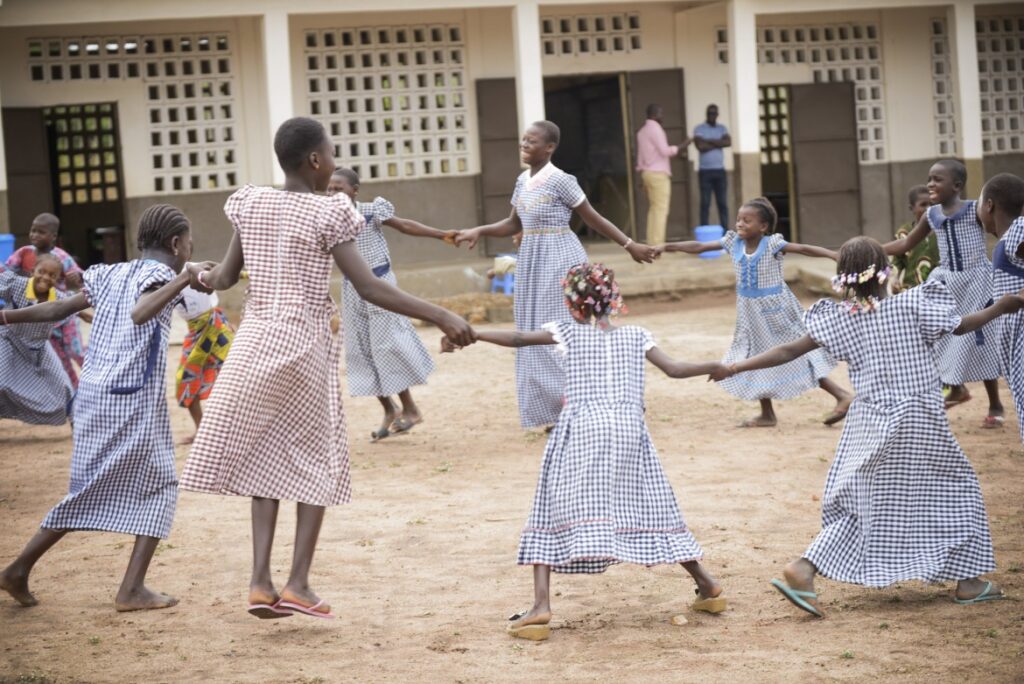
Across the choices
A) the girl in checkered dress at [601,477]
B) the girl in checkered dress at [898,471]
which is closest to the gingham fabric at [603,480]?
the girl in checkered dress at [601,477]

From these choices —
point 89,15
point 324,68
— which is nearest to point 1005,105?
point 324,68

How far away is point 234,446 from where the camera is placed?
4.70m

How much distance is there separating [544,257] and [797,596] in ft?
12.8

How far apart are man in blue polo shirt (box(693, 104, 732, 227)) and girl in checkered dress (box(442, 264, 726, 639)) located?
496 inches

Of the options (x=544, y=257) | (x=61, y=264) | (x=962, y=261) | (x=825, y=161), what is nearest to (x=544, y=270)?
(x=544, y=257)

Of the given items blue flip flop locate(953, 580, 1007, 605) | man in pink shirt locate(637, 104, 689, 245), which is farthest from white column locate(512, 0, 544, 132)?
blue flip flop locate(953, 580, 1007, 605)

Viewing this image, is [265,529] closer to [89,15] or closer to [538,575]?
[538,575]

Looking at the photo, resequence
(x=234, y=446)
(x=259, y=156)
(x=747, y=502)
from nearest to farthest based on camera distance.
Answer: (x=234, y=446) → (x=747, y=502) → (x=259, y=156)

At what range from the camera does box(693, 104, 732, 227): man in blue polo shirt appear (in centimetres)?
1736

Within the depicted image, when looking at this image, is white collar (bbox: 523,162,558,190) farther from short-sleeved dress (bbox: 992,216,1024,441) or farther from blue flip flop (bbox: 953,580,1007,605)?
blue flip flop (bbox: 953,580,1007,605)

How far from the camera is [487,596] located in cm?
545

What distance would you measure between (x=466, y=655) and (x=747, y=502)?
251cm

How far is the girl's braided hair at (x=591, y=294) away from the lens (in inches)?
201

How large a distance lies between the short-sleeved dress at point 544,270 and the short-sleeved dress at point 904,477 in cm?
347
